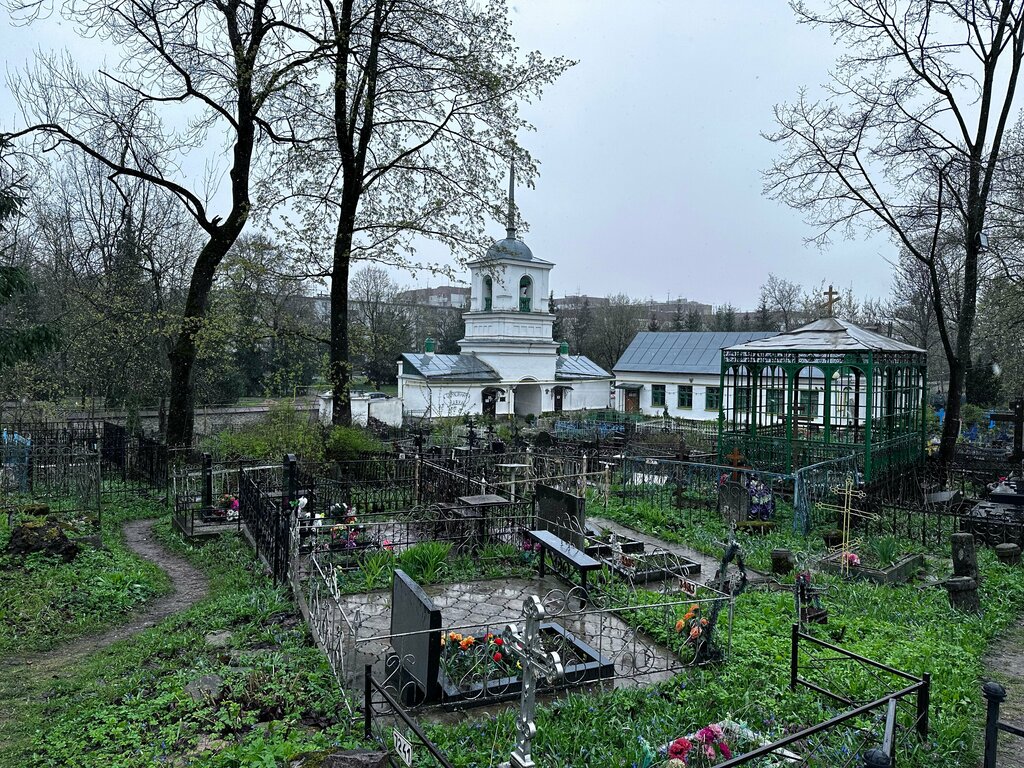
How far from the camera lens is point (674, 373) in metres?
43.0

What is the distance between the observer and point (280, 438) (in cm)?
1691

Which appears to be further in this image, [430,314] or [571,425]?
[430,314]

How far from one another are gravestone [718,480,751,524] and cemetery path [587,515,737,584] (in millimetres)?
1984

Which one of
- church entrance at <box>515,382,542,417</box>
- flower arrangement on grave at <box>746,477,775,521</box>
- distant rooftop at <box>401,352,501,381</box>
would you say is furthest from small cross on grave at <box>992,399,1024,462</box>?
church entrance at <box>515,382,542,417</box>

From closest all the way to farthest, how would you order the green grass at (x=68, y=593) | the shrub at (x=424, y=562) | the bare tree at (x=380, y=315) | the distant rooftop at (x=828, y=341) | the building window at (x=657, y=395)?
the green grass at (x=68, y=593) → the shrub at (x=424, y=562) → the distant rooftop at (x=828, y=341) → the building window at (x=657, y=395) → the bare tree at (x=380, y=315)

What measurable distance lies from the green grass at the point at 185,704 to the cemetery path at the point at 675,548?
18.8 feet

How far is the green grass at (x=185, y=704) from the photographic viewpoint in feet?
17.6

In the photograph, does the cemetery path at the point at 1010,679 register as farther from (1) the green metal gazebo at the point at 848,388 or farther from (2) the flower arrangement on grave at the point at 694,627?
(1) the green metal gazebo at the point at 848,388

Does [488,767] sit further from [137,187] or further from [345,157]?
[137,187]

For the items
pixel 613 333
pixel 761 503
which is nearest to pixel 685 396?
pixel 613 333

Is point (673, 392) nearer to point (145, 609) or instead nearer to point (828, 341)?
point (828, 341)

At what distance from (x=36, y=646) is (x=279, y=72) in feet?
47.9

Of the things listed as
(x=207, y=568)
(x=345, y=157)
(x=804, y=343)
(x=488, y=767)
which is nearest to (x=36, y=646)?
(x=207, y=568)

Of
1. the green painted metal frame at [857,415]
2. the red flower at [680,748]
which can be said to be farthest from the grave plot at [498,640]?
the green painted metal frame at [857,415]
